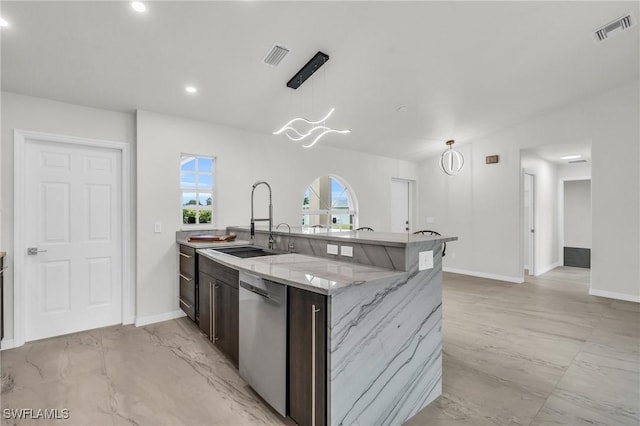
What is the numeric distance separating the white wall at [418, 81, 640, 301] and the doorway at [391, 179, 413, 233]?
0.28m

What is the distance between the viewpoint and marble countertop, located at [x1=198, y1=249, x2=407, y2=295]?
1.54 metres

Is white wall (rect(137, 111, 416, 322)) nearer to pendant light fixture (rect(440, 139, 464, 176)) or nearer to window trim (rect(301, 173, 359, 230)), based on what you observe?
window trim (rect(301, 173, 359, 230))

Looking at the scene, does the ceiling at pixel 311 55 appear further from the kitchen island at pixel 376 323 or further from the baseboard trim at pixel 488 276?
the baseboard trim at pixel 488 276

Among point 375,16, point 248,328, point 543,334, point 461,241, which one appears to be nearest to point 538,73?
point 375,16

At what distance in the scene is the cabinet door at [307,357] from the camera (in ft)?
4.98

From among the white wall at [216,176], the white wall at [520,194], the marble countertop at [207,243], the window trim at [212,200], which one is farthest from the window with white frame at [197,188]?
the white wall at [520,194]

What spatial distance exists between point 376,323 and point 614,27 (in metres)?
3.87

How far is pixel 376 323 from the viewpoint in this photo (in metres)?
1.68

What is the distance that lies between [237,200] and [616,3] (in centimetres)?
452

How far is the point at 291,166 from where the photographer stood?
487cm

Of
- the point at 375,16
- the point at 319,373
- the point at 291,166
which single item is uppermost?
the point at 375,16

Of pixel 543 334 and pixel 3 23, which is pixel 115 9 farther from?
pixel 543 334

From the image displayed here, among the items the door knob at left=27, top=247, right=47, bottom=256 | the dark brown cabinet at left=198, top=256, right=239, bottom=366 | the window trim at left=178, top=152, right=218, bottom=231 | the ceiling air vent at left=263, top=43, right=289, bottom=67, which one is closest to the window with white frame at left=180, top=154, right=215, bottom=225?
the window trim at left=178, top=152, right=218, bottom=231

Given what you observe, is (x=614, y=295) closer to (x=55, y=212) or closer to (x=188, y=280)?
(x=188, y=280)
